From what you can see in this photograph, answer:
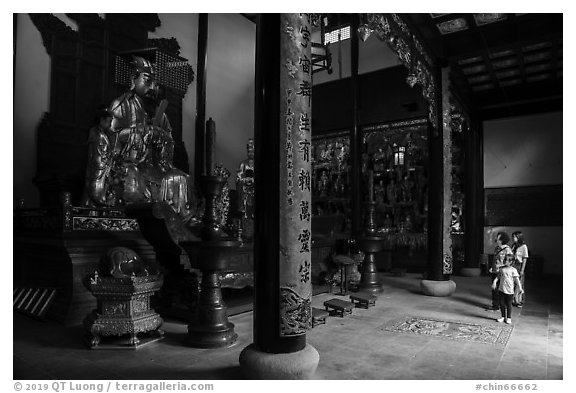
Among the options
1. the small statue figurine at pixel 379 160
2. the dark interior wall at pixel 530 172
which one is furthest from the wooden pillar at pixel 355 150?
the dark interior wall at pixel 530 172

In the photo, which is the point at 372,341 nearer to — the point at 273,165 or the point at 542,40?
the point at 273,165

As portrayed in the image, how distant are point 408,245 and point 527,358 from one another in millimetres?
6853

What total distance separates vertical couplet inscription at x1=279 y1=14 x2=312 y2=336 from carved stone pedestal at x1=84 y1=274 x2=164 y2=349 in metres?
1.62

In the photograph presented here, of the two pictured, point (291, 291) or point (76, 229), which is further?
point (76, 229)

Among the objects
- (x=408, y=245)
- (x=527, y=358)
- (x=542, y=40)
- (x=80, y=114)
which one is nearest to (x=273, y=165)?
(x=527, y=358)

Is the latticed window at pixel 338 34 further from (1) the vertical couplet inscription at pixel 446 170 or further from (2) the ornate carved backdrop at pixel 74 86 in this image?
(2) the ornate carved backdrop at pixel 74 86

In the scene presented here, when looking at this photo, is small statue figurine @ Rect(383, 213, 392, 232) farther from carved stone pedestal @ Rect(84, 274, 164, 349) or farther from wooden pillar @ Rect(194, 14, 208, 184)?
carved stone pedestal @ Rect(84, 274, 164, 349)

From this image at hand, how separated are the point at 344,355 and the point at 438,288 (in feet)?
11.8

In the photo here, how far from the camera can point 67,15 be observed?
789 cm

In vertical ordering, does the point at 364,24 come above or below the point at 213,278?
above

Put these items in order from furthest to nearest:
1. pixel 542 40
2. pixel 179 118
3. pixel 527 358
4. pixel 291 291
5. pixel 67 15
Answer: pixel 179 118, pixel 67 15, pixel 542 40, pixel 527 358, pixel 291 291

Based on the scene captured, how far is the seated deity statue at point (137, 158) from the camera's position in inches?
263

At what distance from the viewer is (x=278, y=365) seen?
280 centimetres

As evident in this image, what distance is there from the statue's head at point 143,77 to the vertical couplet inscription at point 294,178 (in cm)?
544
